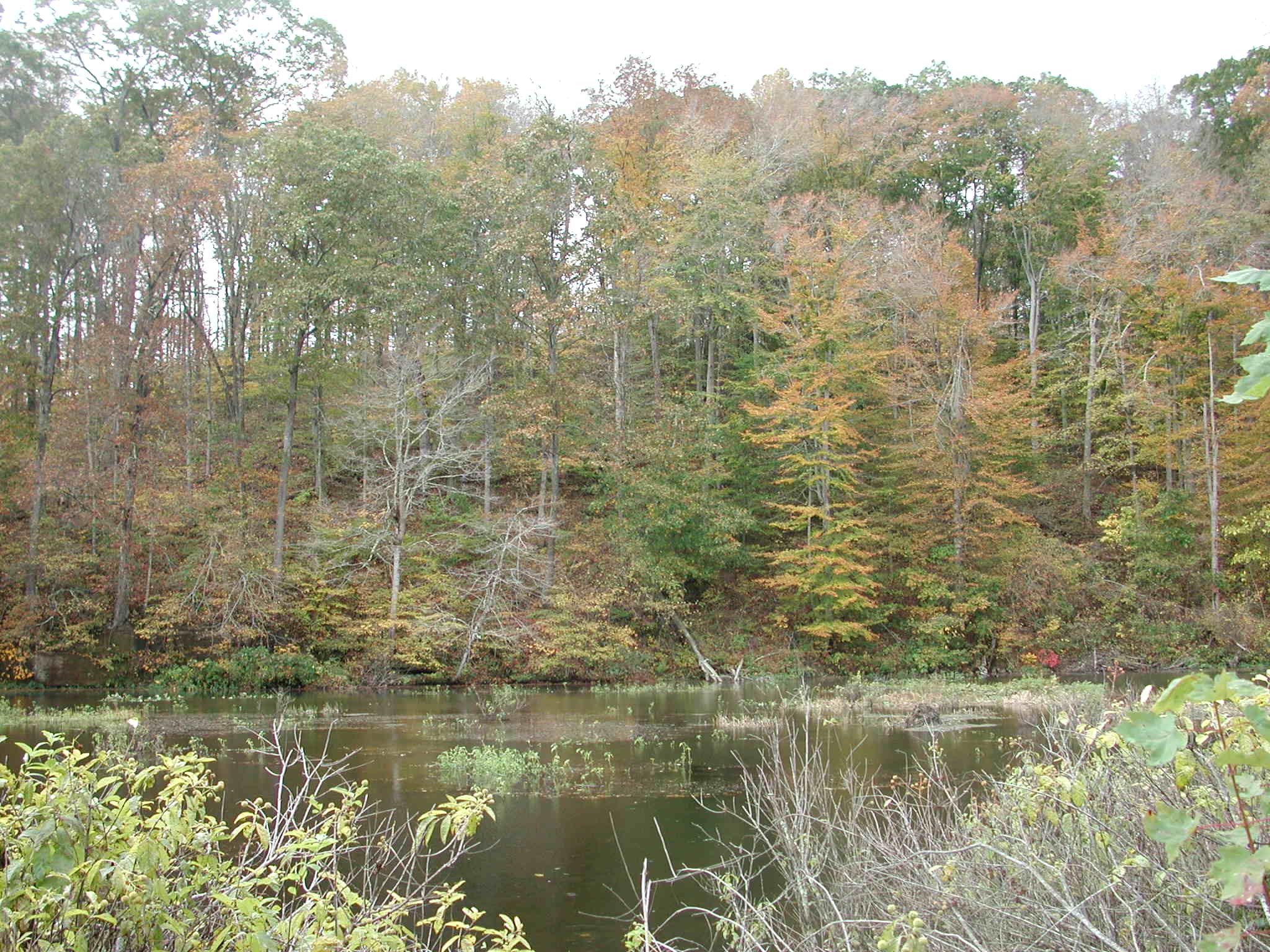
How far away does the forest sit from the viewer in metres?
24.0

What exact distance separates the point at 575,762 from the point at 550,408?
15530 mm

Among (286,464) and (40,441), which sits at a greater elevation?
(40,441)

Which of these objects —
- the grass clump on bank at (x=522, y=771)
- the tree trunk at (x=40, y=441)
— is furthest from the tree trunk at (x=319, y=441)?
the grass clump on bank at (x=522, y=771)

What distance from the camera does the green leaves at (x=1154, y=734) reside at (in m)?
1.67

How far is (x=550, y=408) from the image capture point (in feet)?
89.6

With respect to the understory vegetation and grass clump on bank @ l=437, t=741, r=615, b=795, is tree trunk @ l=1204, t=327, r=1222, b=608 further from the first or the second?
the understory vegetation

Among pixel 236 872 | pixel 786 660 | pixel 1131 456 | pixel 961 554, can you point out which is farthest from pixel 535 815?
pixel 1131 456

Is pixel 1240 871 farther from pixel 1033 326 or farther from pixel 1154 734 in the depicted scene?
pixel 1033 326

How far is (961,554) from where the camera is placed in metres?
26.9

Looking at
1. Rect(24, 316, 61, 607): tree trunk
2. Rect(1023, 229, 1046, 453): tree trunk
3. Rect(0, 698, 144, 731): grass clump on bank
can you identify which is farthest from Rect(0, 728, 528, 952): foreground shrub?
Rect(1023, 229, 1046, 453): tree trunk

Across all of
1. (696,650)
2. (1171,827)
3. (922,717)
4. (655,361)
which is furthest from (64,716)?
(655,361)

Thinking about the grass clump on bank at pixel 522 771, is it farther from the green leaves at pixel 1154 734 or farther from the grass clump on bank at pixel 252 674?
the grass clump on bank at pixel 252 674

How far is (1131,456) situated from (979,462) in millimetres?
5022

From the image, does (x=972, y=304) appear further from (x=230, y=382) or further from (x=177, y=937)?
(x=177, y=937)
